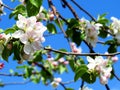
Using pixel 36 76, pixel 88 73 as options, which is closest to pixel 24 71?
pixel 36 76

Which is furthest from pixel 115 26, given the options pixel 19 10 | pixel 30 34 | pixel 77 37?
pixel 30 34

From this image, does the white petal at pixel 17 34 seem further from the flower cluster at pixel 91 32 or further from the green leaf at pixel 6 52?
the flower cluster at pixel 91 32

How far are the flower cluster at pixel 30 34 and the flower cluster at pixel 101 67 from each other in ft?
1.67

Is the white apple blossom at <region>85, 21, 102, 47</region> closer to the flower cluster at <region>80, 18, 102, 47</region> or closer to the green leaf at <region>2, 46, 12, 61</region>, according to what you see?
the flower cluster at <region>80, 18, 102, 47</region>

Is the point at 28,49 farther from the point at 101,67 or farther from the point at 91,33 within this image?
the point at 91,33

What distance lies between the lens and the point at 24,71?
5.48 m

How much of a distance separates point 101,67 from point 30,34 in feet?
2.06

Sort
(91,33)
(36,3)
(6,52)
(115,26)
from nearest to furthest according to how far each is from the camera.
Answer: (6,52) → (36,3) → (91,33) → (115,26)

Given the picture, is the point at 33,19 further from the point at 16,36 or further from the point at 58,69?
the point at 58,69

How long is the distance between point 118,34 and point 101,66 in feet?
2.79

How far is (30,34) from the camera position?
2.43m

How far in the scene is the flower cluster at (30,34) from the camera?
2.42 m

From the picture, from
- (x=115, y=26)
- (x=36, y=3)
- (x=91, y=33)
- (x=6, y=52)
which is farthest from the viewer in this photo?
(x=115, y=26)

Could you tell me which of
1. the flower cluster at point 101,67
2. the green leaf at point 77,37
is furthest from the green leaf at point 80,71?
the green leaf at point 77,37
